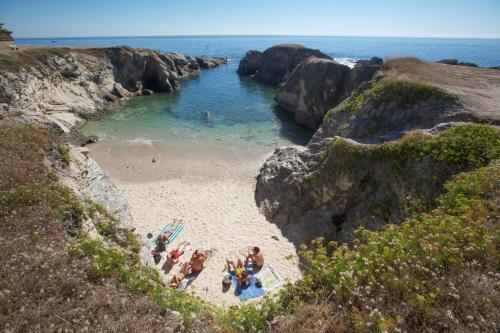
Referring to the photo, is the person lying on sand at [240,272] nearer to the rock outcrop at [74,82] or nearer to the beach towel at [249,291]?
the beach towel at [249,291]

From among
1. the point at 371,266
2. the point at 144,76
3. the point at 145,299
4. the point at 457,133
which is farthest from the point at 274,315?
the point at 144,76

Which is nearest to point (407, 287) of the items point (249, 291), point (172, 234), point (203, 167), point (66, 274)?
point (66, 274)

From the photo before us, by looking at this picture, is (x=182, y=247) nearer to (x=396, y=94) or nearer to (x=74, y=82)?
(x=396, y=94)

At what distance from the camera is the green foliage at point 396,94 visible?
16219mm

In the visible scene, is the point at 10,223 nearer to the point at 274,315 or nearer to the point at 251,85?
the point at 274,315

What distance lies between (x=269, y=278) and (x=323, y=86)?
30205mm

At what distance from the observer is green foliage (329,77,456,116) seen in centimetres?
1622

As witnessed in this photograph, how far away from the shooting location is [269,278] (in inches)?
505

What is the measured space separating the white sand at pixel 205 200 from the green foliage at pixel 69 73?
68.3 ft

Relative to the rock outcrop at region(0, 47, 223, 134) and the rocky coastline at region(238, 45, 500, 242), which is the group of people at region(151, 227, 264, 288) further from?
the rock outcrop at region(0, 47, 223, 134)

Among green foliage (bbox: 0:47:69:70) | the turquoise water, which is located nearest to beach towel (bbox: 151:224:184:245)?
the turquoise water

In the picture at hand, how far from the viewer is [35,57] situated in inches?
1587

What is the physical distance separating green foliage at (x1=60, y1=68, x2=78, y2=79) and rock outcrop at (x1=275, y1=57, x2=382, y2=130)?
35.1 meters

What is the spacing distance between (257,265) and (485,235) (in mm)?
9312
